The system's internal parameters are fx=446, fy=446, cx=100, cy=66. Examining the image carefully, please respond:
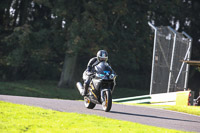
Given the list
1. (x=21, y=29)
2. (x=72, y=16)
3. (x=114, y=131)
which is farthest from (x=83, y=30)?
(x=114, y=131)

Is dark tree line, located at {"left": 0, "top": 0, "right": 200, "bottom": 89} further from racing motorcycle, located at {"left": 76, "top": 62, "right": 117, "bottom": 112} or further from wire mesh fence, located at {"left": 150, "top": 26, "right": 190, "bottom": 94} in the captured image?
racing motorcycle, located at {"left": 76, "top": 62, "right": 117, "bottom": 112}

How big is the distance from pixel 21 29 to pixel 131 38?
9.67 m

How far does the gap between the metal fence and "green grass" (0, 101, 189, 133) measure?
11399mm

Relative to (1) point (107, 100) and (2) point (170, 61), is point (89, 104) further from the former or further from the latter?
(2) point (170, 61)

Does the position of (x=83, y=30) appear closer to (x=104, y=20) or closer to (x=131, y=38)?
(x=104, y=20)

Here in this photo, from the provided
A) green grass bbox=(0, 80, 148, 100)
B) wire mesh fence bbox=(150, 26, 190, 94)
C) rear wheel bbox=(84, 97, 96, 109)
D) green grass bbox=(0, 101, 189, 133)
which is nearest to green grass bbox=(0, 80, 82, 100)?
green grass bbox=(0, 80, 148, 100)

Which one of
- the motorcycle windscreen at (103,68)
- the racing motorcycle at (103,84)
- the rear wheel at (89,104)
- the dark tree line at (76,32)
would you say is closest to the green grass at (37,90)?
the dark tree line at (76,32)

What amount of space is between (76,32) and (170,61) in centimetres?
1245

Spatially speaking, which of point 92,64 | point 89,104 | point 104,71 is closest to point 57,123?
point 104,71

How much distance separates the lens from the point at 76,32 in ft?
109

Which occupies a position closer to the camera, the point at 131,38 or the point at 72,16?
the point at 72,16

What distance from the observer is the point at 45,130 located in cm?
870

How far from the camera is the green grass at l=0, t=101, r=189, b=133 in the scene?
8.93 m

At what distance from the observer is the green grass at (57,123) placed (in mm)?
8930
